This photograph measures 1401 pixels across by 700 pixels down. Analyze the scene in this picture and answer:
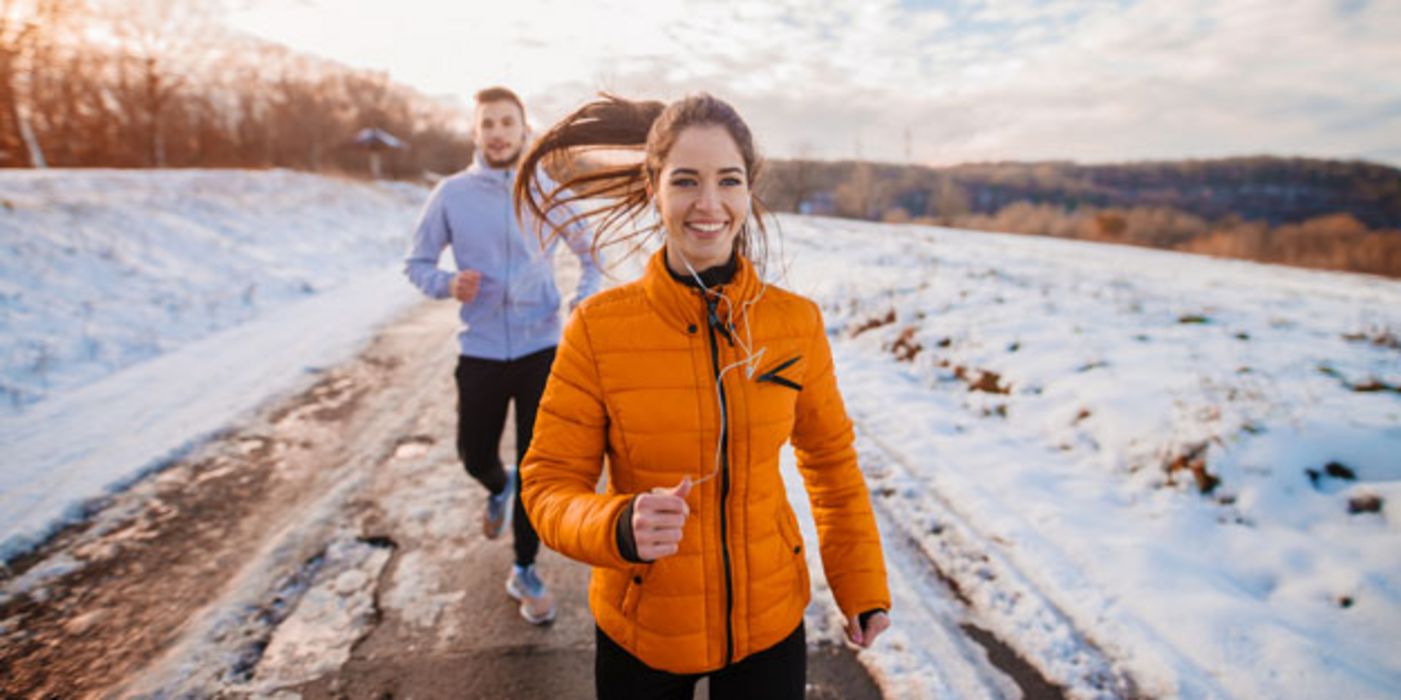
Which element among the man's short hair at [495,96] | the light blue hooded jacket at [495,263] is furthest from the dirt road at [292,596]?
the man's short hair at [495,96]

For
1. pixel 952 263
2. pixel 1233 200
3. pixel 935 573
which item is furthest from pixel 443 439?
pixel 1233 200

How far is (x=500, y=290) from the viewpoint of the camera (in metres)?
2.72

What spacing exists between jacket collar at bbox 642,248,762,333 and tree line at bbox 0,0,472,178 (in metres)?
6.28

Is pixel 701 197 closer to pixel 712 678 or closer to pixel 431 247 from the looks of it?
pixel 712 678

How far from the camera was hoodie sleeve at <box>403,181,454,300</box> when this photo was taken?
9.05 ft

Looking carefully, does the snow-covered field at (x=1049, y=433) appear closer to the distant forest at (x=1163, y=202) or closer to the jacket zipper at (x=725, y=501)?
the jacket zipper at (x=725, y=501)

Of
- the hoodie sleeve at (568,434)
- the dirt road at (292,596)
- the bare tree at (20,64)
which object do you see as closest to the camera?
the hoodie sleeve at (568,434)

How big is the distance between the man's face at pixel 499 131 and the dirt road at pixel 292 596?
2.11 m

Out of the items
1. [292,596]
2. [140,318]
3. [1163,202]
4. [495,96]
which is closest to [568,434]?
[495,96]

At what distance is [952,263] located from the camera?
11.7 metres

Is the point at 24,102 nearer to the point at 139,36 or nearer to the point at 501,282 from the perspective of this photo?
the point at 139,36

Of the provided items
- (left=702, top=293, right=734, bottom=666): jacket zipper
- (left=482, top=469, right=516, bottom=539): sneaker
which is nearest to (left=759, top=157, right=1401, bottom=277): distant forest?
(left=482, top=469, right=516, bottom=539): sneaker

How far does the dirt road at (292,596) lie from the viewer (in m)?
2.32

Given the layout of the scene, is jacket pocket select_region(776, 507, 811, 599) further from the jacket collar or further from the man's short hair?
the man's short hair
